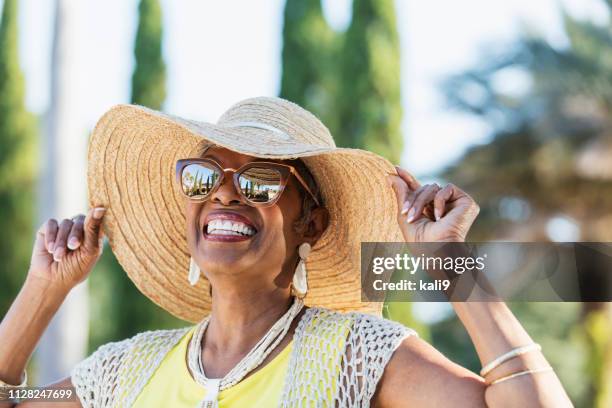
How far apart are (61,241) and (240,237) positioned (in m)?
0.70

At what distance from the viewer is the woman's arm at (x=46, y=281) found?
9.31 feet

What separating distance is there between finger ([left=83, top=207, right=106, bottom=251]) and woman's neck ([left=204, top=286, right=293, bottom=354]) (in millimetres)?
506

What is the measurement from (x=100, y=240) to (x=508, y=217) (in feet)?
38.2

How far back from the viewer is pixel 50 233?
Answer: 289 centimetres

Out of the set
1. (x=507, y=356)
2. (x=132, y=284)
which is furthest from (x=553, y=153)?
(x=507, y=356)

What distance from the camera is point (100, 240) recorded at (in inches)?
118

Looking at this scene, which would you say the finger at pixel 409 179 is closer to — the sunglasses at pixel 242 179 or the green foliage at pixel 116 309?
the sunglasses at pixel 242 179

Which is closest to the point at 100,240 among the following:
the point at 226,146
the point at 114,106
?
the point at 114,106

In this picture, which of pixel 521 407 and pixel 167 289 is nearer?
pixel 521 407

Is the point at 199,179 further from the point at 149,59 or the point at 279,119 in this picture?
the point at 149,59

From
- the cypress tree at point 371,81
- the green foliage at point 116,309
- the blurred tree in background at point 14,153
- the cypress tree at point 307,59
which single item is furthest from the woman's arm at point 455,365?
the blurred tree in background at point 14,153

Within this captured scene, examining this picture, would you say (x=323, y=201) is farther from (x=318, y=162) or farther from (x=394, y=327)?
(x=394, y=327)

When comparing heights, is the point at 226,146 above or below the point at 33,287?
above

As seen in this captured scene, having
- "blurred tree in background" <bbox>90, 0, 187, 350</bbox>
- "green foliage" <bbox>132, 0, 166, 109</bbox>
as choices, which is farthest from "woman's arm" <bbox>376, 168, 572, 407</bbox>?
"green foliage" <bbox>132, 0, 166, 109</bbox>
